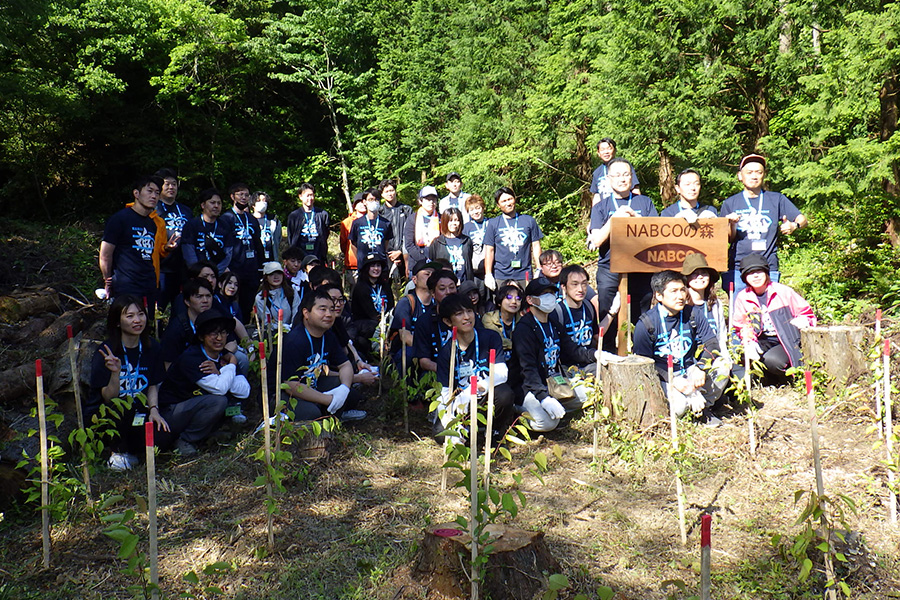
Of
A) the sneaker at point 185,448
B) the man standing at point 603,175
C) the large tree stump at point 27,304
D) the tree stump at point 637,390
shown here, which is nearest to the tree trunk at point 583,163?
the man standing at point 603,175

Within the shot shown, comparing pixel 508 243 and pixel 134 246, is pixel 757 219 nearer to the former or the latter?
pixel 508 243

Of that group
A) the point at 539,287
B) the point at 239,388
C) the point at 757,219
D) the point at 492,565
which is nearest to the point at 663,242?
the point at 757,219

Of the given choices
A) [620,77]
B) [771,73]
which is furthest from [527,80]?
[771,73]

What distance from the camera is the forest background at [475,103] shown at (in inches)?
301

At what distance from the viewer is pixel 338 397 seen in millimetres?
5277

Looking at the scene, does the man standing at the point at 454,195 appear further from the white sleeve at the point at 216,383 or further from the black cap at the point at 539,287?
the white sleeve at the point at 216,383

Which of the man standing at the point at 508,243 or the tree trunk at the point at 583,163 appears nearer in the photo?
the man standing at the point at 508,243

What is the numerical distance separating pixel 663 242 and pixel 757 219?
3.37 ft

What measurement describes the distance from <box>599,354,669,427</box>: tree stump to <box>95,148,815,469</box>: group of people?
7.5 inches

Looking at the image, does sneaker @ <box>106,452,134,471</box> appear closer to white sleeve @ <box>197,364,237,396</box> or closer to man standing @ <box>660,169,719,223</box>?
white sleeve @ <box>197,364,237,396</box>

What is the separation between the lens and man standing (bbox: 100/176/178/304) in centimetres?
595

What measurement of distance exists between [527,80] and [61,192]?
11641mm

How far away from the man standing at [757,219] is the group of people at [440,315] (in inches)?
0.5

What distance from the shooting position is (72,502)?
413 centimetres
